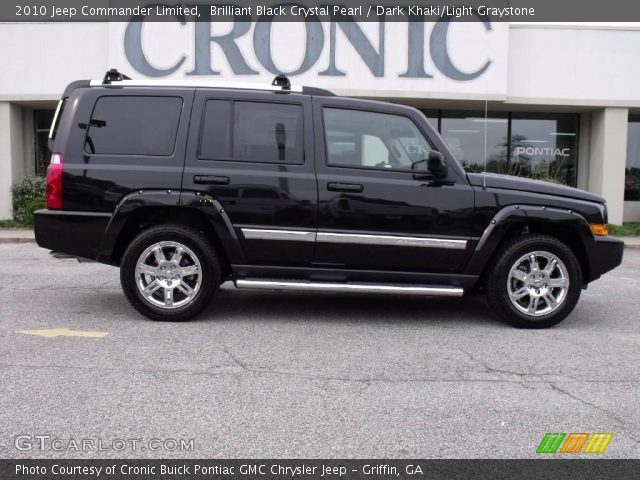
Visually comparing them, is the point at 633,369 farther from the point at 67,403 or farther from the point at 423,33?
the point at 423,33

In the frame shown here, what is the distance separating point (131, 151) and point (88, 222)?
0.75 m

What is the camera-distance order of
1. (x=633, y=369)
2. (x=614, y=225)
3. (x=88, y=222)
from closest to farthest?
1. (x=633, y=369)
2. (x=88, y=222)
3. (x=614, y=225)

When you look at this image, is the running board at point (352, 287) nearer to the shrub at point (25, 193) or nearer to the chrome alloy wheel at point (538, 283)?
the chrome alloy wheel at point (538, 283)

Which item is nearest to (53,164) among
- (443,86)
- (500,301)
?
(500,301)

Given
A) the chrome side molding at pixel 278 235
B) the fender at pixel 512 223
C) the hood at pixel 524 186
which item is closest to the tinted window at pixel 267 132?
the chrome side molding at pixel 278 235

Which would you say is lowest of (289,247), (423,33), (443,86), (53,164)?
(289,247)

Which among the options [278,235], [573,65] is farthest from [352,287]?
[573,65]

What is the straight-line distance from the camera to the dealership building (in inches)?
588

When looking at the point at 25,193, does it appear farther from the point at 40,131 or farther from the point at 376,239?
the point at 376,239

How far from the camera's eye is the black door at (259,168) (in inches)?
213

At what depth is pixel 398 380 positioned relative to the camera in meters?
4.10

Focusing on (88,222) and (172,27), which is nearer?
(88,222)

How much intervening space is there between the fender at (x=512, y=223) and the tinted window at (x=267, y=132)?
183 cm

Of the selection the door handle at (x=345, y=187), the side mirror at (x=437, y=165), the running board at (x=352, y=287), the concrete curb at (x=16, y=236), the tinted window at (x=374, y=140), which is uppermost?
the tinted window at (x=374, y=140)
